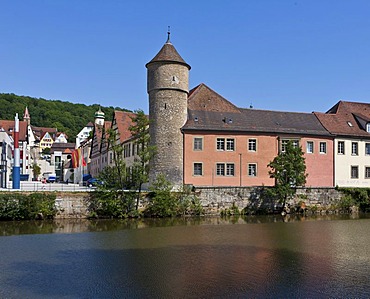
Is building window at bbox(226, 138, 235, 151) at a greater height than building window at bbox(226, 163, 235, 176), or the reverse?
building window at bbox(226, 138, 235, 151)

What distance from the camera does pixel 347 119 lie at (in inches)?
1725

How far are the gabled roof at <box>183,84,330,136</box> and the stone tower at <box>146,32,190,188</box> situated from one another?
196 cm

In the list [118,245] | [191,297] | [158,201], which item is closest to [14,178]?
[158,201]

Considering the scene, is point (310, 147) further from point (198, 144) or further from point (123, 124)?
point (123, 124)

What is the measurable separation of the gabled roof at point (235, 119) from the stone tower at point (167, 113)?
1.96 meters

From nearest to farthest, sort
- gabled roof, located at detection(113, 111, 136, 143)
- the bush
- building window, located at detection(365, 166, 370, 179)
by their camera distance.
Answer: the bush < building window, located at detection(365, 166, 370, 179) < gabled roof, located at detection(113, 111, 136, 143)

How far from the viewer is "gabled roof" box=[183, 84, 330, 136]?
38.4 m

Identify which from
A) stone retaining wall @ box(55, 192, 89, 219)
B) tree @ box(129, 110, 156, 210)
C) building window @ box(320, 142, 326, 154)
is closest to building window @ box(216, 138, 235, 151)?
tree @ box(129, 110, 156, 210)

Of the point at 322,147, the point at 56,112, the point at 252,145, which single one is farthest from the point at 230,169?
the point at 56,112

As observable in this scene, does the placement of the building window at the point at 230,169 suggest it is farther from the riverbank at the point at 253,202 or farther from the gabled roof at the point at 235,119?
the riverbank at the point at 253,202

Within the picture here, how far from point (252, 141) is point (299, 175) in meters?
5.98

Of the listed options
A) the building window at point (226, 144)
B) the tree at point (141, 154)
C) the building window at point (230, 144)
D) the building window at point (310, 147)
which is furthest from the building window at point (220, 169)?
the building window at point (310, 147)

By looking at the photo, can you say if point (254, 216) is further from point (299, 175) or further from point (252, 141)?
point (252, 141)

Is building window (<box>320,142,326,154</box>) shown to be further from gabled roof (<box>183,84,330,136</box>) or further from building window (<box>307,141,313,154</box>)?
building window (<box>307,141,313,154</box>)
